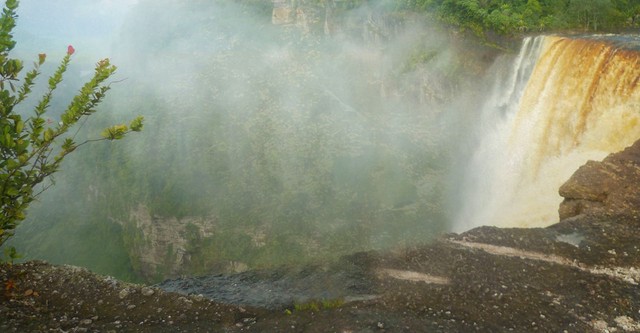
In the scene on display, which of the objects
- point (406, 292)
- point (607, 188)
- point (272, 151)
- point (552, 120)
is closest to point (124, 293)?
point (406, 292)

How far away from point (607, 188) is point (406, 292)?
803 centimetres

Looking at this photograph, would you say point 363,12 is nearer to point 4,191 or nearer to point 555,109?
point 555,109

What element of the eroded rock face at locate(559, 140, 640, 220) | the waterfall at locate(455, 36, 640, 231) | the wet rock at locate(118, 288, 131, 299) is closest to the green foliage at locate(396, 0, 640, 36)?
the waterfall at locate(455, 36, 640, 231)

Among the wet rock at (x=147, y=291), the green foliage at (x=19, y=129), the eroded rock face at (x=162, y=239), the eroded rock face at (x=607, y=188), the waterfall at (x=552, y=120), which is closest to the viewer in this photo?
the green foliage at (x=19, y=129)

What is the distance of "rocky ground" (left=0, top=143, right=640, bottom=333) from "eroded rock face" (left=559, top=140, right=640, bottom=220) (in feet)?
0.49

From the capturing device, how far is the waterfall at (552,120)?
55.4ft

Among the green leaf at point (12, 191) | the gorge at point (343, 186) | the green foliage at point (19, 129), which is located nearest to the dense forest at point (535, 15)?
the gorge at point (343, 186)

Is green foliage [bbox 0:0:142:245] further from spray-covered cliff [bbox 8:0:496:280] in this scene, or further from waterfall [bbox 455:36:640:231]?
spray-covered cliff [bbox 8:0:496:280]

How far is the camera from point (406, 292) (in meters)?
9.34

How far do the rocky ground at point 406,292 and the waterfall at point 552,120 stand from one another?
6.13 meters

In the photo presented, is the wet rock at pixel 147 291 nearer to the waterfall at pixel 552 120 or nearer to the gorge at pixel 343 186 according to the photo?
the gorge at pixel 343 186

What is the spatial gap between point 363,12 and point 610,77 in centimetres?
3103

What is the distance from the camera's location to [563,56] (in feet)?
64.4

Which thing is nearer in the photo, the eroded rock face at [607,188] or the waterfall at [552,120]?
the eroded rock face at [607,188]
